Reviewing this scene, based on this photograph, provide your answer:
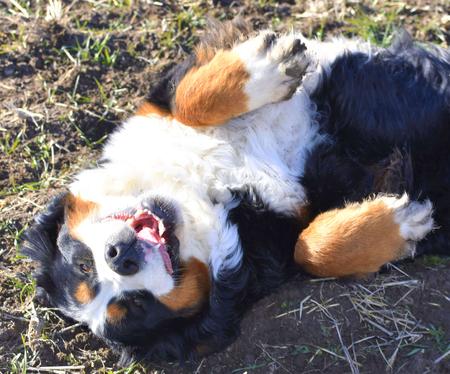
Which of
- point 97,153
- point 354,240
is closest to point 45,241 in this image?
point 97,153

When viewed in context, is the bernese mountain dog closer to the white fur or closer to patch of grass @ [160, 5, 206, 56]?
the white fur

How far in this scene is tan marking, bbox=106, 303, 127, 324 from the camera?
3.94 metres

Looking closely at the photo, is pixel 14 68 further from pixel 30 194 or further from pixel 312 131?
pixel 312 131

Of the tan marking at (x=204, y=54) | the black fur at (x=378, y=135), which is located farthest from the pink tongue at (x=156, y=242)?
the tan marking at (x=204, y=54)

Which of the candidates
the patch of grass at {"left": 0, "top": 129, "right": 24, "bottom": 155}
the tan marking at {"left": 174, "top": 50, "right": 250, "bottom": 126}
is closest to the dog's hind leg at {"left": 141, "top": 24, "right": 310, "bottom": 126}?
the tan marking at {"left": 174, "top": 50, "right": 250, "bottom": 126}

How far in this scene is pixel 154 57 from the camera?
5.50 meters

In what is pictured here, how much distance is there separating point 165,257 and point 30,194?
5.08ft

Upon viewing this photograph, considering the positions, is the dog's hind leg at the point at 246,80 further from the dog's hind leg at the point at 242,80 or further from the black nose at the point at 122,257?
the black nose at the point at 122,257

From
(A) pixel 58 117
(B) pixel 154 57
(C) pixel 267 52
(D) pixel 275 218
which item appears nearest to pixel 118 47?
(B) pixel 154 57

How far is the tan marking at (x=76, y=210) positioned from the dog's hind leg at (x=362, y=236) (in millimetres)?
1189

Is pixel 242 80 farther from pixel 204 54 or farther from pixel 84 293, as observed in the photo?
pixel 84 293

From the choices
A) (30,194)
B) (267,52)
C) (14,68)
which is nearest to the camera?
(267,52)

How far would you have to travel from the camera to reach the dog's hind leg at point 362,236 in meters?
3.92

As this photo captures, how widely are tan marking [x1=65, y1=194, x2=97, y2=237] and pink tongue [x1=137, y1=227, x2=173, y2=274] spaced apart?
0.37 metres
